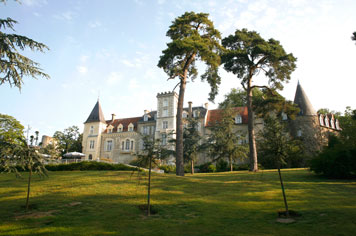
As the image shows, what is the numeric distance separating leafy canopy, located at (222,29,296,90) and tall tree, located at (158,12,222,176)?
8.78 feet

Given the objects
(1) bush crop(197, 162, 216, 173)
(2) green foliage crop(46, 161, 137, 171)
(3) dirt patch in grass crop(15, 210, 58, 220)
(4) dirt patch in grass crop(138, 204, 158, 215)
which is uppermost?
(2) green foliage crop(46, 161, 137, 171)

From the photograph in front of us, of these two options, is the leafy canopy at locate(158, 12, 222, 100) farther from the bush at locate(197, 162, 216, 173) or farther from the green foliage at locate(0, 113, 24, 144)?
the green foliage at locate(0, 113, 24, 144)

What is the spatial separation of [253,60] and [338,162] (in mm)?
12145

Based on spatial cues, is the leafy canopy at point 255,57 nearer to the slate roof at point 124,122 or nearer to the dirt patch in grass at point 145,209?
the dirt patch in grass at point 145,209

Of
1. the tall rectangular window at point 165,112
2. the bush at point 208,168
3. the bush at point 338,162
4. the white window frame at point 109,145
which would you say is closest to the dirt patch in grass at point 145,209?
the bush at point 338,162

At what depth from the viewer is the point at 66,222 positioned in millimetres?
8070

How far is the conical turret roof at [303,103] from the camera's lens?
3741 centimetres

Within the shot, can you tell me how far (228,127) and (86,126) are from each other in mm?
29313

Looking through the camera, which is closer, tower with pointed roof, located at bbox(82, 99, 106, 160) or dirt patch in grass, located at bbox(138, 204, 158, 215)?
dirt patch in grass, located at bbox(138, 204, 158, 215)

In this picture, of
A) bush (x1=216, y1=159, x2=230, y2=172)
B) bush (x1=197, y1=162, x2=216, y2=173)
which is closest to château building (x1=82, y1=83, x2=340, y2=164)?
bush (x1=197, y1=162, x2=216, y2=173)

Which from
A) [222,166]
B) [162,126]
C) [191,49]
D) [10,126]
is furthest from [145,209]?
[10,126]

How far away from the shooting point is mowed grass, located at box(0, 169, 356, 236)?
23.9ft

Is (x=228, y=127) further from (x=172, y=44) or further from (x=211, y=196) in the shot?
(x=211, y=196)

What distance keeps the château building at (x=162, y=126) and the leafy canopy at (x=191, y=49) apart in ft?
44.2
